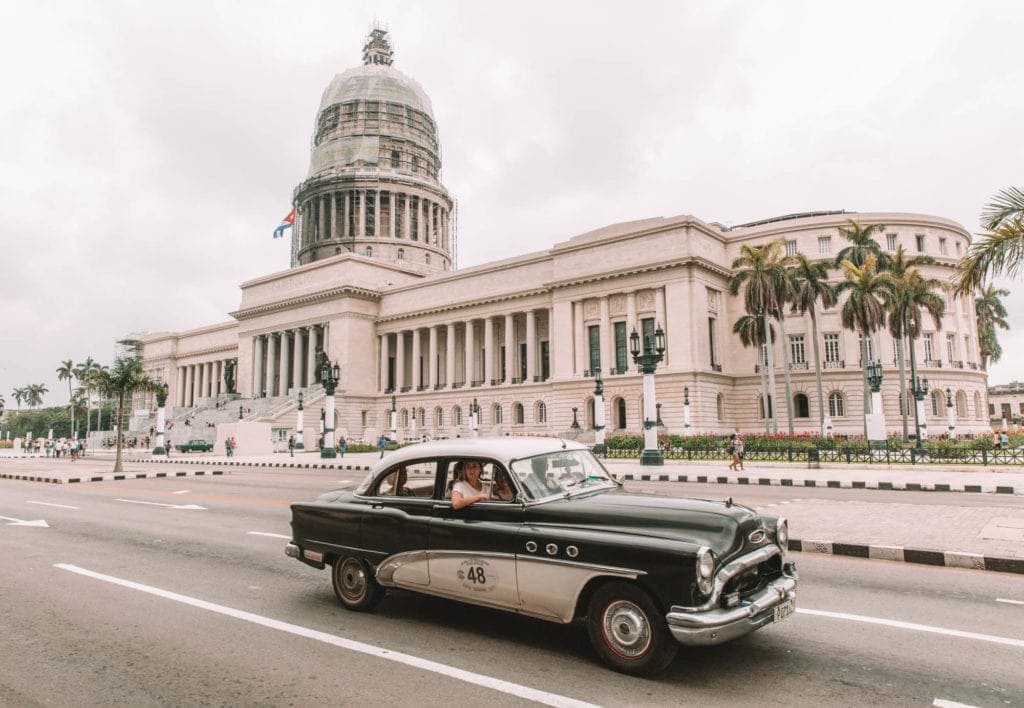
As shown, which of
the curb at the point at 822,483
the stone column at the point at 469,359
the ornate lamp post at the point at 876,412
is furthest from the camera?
the stone column at the point at 469,359

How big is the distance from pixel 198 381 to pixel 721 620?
330 ft

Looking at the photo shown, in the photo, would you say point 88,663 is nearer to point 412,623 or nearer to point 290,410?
point 412,623

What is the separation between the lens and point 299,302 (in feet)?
232

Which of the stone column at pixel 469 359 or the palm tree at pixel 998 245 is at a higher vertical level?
the stone column at pixel 469 359

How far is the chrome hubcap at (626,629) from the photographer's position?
4.72 m

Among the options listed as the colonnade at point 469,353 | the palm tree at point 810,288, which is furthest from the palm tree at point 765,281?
the colonnade at point 469,353

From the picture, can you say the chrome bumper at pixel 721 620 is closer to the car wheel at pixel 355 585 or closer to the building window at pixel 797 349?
the car wheel at pixel 355 585

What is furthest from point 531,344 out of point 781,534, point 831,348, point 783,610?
Answer: point 783,610

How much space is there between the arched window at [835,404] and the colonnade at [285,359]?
46656 mm

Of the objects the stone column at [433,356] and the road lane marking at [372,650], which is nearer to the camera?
the road lane marking at [372,650]

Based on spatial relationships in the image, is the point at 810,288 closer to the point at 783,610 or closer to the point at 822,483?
the point at 822,483

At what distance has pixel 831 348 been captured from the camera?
51406 mm

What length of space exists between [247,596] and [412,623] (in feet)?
6.69

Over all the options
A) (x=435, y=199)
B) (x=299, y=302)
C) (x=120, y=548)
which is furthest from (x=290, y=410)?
(x=120, y=548)
